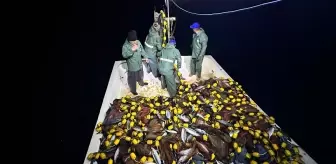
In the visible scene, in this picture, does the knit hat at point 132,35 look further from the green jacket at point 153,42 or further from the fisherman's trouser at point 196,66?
the fisherman's trouser at point 196,66

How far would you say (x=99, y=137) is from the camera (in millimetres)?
3475

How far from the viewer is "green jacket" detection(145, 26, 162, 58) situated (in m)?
5.17

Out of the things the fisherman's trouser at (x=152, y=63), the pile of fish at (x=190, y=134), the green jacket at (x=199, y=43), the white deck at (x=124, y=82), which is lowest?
the pile of fish at (x=190, y=134)

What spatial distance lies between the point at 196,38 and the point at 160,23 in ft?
3.88

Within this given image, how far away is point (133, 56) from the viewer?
459cm

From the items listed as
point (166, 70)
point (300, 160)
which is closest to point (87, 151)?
point (166, 70)

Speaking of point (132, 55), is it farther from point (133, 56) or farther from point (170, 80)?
point (170, 80)

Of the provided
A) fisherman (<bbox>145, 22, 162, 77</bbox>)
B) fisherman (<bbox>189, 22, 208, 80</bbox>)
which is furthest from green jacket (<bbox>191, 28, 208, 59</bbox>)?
fisherman (<bbox>145, 22, 162, 77</bbox>)

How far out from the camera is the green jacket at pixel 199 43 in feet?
16.7

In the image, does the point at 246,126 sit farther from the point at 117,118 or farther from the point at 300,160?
the point at 117,118

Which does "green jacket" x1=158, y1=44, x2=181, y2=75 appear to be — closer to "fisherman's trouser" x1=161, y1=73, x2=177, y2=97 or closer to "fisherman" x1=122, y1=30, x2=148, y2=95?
"fisherman's trouser" x1=161, y1=73, x2=177, y2=97

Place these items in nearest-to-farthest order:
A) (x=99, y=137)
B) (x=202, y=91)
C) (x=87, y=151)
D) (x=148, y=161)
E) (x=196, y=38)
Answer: (x=148, y=161), (x=87, y=151), (x=99, y=137), (x=202, y=91), (x=196, y=38)

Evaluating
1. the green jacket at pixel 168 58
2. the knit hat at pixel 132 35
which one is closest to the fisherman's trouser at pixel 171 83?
the green jacket at pixel 168 58

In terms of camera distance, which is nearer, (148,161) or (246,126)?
(148,161)
